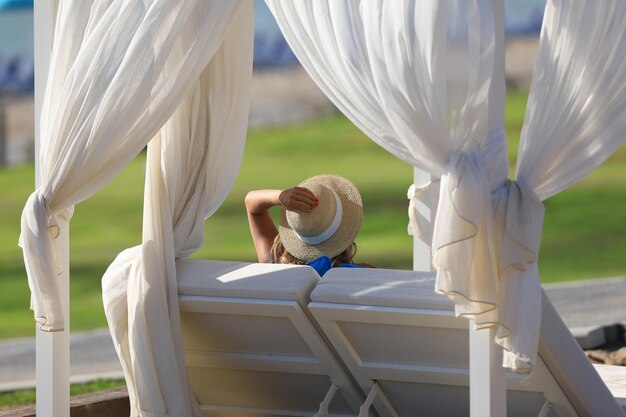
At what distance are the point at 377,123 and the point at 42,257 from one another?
1400mm

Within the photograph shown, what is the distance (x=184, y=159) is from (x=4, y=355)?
13.3 metres

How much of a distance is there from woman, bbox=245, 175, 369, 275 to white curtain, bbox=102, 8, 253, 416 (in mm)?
332

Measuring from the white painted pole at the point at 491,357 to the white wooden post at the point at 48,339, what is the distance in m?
1.71

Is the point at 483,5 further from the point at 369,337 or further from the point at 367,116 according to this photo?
the point at 369,337

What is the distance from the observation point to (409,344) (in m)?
3.88

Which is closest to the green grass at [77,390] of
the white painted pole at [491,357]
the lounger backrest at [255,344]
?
the lounger backrest at [255,344]

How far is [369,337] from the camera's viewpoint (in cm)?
393

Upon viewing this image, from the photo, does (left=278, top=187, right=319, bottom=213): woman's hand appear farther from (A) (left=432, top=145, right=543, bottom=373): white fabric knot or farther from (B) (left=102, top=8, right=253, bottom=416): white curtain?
(A) (left=432, top=145, right=543, bottom=373): white fabric knot

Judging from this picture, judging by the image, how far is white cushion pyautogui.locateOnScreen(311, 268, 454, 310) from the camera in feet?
12.4

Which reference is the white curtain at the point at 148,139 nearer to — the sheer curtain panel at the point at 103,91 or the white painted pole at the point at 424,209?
the sheer curtain panel at the point at 103,91

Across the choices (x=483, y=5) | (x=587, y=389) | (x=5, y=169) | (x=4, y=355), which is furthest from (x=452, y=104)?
(x=5, y=169)

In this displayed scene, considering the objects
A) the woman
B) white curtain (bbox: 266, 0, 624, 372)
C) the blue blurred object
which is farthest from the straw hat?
the blue blurred object

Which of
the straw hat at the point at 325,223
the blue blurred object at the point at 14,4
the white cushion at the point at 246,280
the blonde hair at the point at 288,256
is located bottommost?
the white cushion at the point at 246,280

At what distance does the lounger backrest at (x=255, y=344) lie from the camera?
4.06m
